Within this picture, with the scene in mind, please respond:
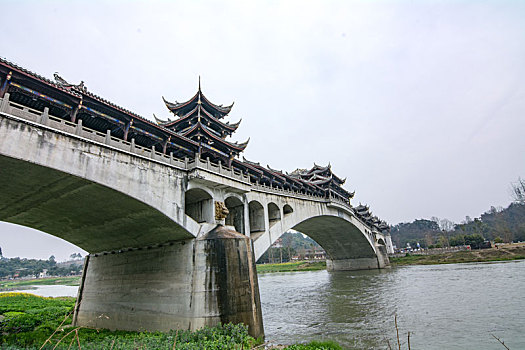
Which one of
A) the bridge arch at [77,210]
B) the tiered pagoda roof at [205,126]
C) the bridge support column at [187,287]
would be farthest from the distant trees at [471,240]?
the bridge arch at [77,210]

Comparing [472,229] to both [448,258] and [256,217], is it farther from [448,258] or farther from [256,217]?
[256,217]

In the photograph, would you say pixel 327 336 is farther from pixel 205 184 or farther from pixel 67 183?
pixel 67 183

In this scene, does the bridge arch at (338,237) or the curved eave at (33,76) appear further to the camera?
the bridge arch at (338,237)

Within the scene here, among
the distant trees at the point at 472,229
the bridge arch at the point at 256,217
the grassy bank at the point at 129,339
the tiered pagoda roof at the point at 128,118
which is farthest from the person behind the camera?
the distant trees at the point at 472,229

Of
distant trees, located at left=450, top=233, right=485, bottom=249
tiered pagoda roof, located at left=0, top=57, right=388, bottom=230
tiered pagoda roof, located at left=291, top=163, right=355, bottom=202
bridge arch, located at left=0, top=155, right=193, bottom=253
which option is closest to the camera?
bridge arch, located at left=0, top=155, right=193, bottom=253

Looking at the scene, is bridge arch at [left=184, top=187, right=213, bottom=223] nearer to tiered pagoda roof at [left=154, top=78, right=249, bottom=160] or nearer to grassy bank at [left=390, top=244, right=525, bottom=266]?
tiered pagoda roof at [left=154, top=78, right=249, bottom=160]

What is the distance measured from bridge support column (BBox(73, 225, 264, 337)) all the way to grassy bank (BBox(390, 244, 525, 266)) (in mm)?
52464

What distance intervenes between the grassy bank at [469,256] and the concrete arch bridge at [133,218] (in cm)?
4808

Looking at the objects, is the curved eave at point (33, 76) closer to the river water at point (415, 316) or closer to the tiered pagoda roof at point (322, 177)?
the river water at point (415, 316)

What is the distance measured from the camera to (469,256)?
53.3 meters

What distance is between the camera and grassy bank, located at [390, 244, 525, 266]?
159 feet

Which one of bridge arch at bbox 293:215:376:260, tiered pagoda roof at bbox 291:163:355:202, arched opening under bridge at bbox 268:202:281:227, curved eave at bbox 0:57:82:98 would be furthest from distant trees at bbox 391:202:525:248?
curved eave at bbox 0:57:82:98

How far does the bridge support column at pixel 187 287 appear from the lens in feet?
45.4

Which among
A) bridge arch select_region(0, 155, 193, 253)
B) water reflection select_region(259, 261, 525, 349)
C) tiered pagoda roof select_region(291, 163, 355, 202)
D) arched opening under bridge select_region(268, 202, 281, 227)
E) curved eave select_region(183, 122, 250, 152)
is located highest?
tiered pagoda roof select_region(291, 163, 355, 202)
